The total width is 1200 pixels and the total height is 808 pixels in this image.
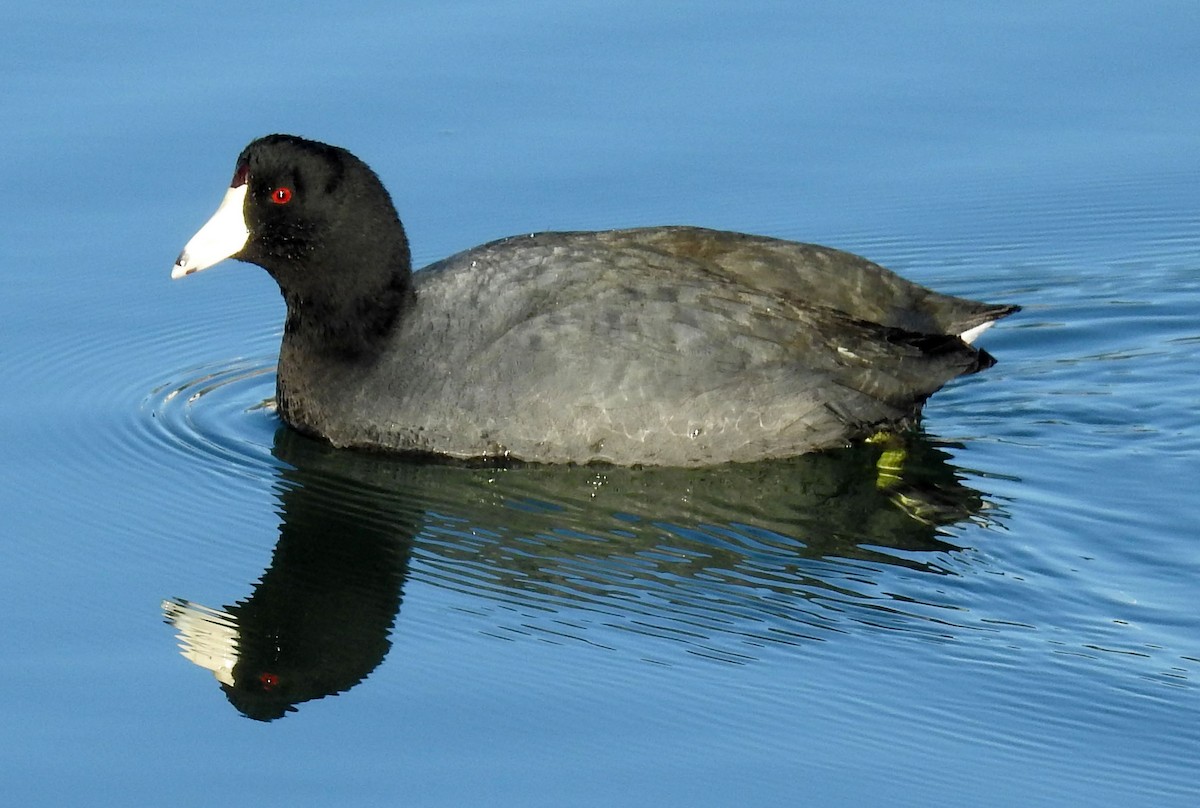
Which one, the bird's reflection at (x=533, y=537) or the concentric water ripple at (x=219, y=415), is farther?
the concentric water ripple at (x=219, y=415)

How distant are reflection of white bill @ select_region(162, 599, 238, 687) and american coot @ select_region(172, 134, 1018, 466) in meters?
1.44

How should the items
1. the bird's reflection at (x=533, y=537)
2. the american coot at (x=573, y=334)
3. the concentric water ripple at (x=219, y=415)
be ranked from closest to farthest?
the bird's reflection at (x=533, y=537) < the american coot at (x=573, y=334) < the concentric water ripple at (x=219, y=415)

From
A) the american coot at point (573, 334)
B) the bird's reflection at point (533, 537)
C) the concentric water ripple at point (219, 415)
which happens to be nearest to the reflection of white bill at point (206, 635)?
the bird's reflection at point (533, 537)

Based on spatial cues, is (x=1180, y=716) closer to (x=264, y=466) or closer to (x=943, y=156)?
(x=264, y=466)

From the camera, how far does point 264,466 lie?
8.25m

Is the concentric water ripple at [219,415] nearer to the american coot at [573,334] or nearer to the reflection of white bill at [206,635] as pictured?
the american coot at [573,334]

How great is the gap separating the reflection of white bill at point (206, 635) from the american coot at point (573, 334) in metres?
1.44

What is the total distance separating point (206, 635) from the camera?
6.77m

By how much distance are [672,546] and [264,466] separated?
182 centimetres

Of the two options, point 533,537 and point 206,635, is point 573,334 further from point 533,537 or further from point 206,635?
point 206,635

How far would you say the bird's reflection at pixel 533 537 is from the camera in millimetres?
6773

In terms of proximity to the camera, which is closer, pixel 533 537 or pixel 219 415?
pixel 533 537

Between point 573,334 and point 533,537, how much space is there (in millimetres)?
856

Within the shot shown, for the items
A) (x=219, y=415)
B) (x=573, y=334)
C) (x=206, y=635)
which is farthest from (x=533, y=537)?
(x=219, y=415)
